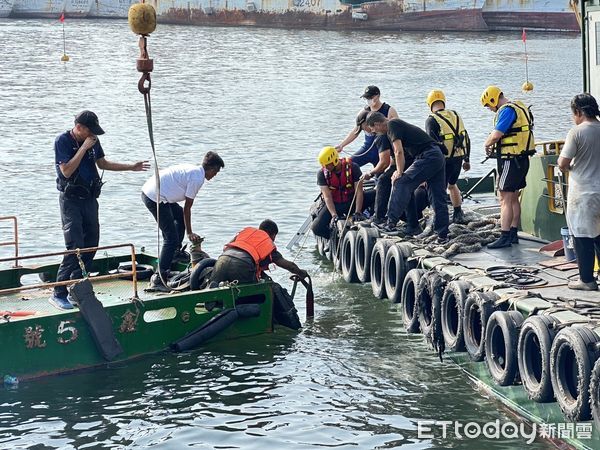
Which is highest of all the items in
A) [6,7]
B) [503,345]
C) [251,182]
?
[6,7]

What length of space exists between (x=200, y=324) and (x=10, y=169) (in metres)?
16.7

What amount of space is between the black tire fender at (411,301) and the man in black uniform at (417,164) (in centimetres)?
89

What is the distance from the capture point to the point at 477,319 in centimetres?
1194

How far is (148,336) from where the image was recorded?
495 inches

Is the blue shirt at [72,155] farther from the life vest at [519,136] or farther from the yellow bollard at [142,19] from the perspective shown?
the life vest at [519,136]

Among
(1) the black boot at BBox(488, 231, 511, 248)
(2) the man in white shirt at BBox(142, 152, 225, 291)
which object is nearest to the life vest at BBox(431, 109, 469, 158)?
(1) the black boot at BBox(488, 231, 511, 248)

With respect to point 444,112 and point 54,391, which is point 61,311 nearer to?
point 54,391

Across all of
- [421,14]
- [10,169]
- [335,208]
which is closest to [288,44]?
[421,14]

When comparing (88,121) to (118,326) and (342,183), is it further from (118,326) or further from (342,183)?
(342,183)

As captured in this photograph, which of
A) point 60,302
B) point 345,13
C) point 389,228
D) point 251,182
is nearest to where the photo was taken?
point 60,302

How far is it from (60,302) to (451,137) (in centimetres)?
541

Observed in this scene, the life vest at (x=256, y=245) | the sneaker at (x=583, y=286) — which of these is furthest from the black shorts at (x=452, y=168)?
the sneaker at (x=583, y=286)

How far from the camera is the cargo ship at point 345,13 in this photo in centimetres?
6412

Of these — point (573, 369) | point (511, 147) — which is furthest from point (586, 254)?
point (511, 147)
